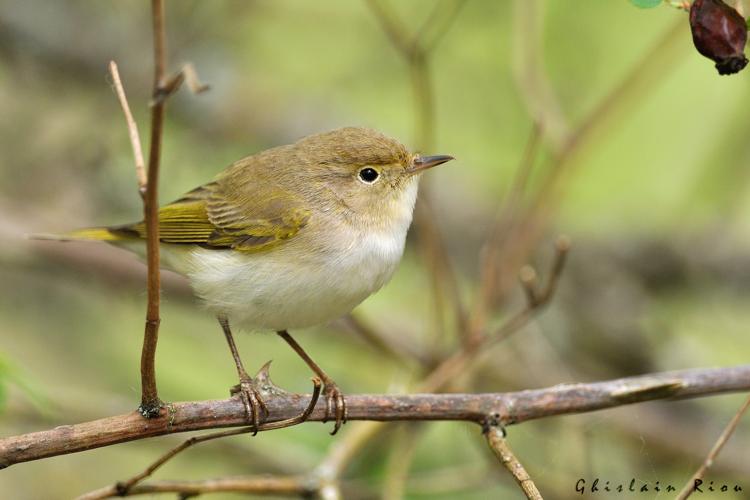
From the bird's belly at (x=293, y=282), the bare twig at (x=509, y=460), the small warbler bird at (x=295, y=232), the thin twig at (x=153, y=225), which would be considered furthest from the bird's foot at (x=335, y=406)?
the thin twig at (x=153, y=225)

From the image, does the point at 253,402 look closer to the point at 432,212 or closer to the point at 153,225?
the point at 153,225

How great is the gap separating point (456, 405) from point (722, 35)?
1.22m

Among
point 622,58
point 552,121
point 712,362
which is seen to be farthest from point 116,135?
point 712,362

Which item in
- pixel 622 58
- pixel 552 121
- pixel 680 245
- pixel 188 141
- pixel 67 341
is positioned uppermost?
pixel 622 58

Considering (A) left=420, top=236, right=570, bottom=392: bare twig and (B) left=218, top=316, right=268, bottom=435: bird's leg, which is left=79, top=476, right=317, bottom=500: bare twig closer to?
(B) left=218, top=316, right=268, bottom=435: bird's leg

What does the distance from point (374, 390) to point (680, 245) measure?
194 centimetres

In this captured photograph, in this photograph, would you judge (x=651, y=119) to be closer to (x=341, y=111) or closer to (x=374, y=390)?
(x=341, y=111)

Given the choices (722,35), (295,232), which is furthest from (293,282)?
(722,35)

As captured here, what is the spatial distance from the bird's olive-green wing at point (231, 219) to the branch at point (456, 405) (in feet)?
2.51

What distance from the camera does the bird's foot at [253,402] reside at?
249 cm

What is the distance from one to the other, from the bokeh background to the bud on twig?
2.05 m

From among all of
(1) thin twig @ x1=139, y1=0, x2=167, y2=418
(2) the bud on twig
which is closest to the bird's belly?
(1) thin twig @ x1=139, y1=0, x2=167, y2=418

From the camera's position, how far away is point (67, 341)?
5.00 meters

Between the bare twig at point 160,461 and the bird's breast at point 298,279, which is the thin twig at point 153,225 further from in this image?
the bird's breast at point 298,279
